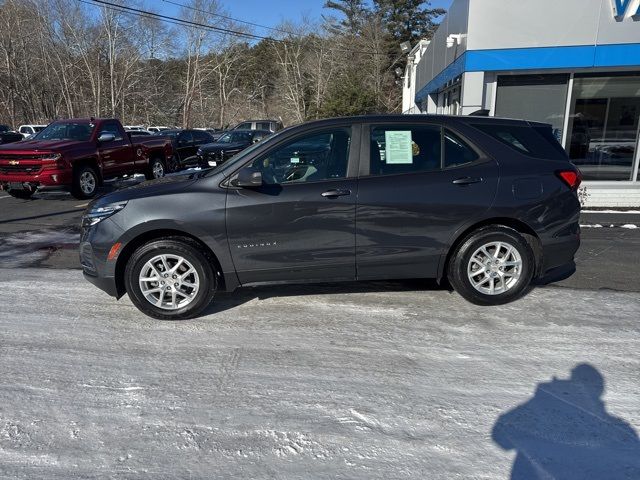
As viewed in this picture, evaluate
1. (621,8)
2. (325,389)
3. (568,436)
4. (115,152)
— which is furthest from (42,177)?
(621,8)

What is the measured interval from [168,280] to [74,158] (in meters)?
8.02

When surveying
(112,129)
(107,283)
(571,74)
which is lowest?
(107,283)

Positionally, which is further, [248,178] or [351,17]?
[351,17]

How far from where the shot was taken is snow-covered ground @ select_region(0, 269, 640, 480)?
100 inches

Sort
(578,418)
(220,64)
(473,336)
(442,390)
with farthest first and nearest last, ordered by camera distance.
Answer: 1. (220,64)
2. (473,336)
3. (442,390)
4. (578,418)

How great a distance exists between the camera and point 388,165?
14.4 feet

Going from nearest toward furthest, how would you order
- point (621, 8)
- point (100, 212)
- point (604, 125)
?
point (100, 212)
point (621, 8)
point (604, 125)

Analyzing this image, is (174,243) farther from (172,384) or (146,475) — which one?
(146,475)

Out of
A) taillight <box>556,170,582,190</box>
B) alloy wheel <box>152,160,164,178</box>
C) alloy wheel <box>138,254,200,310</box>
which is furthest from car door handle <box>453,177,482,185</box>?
alloy wheel <box>152,160,164,178</box>

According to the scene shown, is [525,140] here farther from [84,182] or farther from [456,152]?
[84,182]

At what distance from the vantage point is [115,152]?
12078 millimetres

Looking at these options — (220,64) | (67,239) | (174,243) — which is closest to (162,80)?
(220,64)

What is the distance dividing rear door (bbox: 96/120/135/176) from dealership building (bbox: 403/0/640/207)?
333 inches

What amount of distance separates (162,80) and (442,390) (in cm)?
5670
